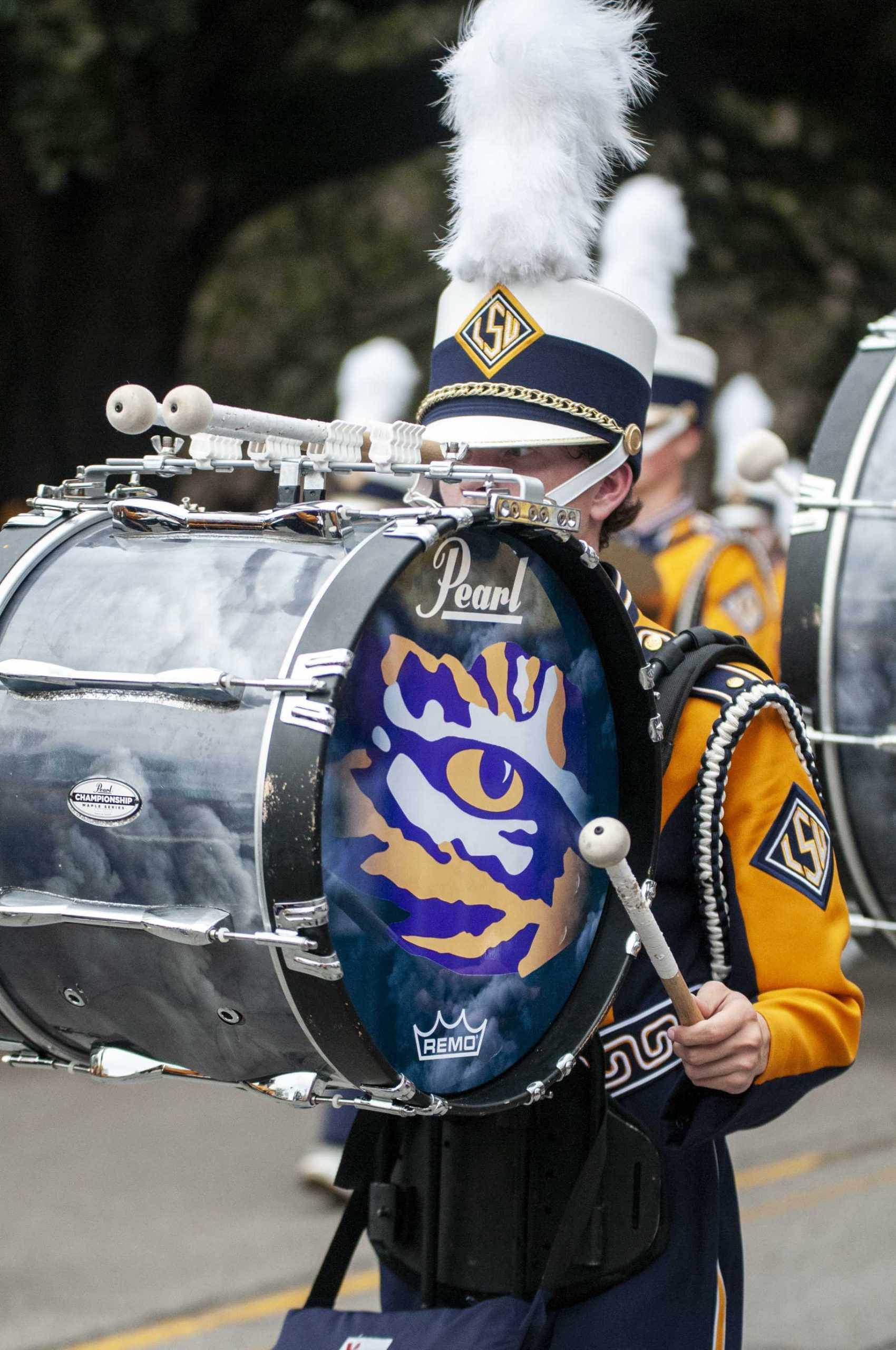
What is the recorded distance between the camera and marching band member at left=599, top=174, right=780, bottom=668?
506 centimetres

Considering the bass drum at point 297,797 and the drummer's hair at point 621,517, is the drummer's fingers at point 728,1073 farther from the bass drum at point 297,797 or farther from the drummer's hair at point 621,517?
the drummer's hair at point 621,517

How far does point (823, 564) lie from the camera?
2953 mm

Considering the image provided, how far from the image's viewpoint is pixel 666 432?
17.3 ft

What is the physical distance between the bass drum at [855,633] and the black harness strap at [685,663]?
Answer: 67 cm

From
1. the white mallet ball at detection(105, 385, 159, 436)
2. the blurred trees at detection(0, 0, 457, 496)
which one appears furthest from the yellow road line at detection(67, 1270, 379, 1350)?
the blurred trees at detection(0, 0, 457, 496)

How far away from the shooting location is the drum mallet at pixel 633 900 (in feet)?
5.63

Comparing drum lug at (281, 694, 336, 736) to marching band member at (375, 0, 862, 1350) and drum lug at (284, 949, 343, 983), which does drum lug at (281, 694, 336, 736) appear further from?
marching band member at (375, 0, 862, 1350)

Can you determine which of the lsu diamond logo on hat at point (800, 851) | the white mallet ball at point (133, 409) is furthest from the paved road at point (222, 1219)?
the white mallet ball at point (133, 409)

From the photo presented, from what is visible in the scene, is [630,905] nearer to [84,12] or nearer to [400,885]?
[400,885]

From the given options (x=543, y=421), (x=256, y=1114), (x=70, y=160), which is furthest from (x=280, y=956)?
(x=70, y=160)

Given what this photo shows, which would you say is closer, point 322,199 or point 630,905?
point 630,905

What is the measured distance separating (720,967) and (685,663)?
36 cm

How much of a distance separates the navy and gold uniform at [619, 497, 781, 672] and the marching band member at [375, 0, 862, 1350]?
2.68 metres

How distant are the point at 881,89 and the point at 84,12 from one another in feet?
13.8
